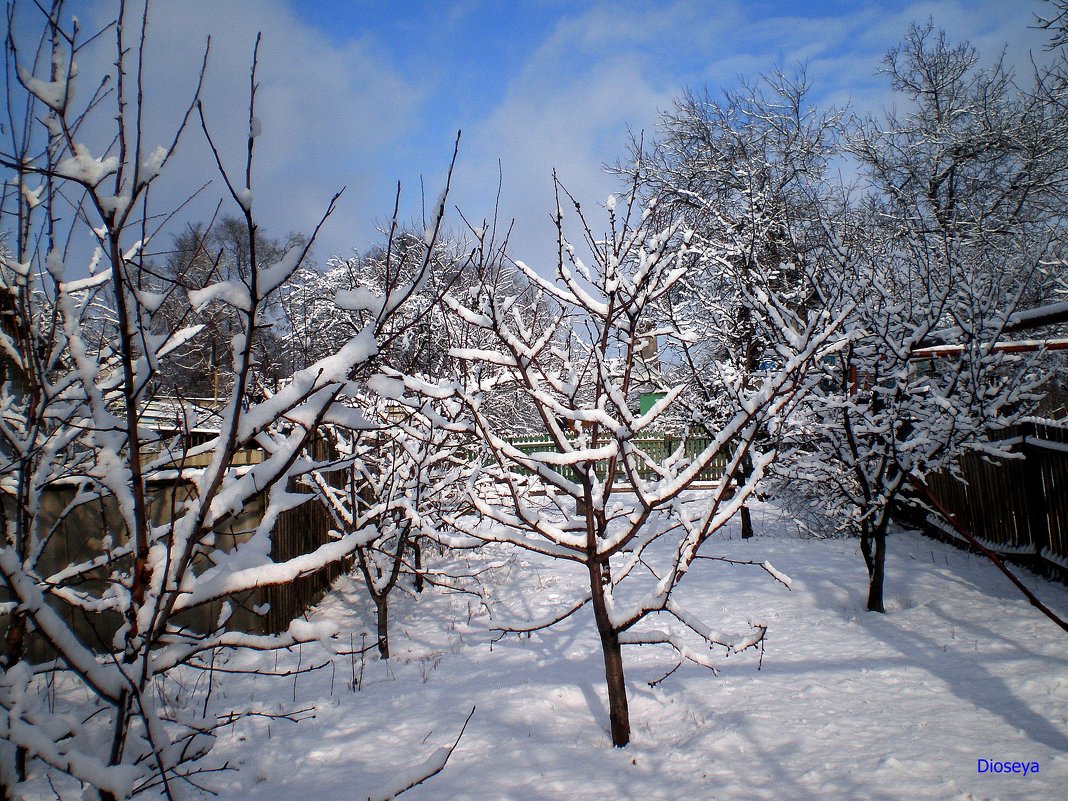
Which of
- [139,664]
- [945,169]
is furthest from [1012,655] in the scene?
[945,169]

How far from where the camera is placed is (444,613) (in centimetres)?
645

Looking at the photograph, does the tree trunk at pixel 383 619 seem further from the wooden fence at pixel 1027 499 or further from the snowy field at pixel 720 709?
the wooden fence at pixel 1027 499

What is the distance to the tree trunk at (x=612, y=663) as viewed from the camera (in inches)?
129

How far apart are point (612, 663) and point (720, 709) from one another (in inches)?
37.8

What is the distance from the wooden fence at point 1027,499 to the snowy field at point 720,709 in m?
0.37

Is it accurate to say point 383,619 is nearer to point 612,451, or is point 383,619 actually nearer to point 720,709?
point 720,709

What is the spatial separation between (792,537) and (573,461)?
736 cm

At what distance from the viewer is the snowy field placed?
3004 mm

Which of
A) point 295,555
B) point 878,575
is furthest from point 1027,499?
point 295,555

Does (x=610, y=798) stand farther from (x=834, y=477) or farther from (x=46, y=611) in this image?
(x=834, y=477)

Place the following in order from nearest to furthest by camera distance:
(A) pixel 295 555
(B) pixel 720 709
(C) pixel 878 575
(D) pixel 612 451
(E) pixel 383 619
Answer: (D) pixel 612 451 < (B) pixel 720 709 < (E) pixel 383 619 < (C) pixel 878 575 < (A) pixel 295 555

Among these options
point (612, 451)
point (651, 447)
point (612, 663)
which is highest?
point (651, 447)

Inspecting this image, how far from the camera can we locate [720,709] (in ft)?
12.5

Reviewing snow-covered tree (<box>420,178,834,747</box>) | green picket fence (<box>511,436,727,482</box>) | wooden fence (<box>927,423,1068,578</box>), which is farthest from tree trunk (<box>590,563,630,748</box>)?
green picket fence (<box>511,436,727,482</box>)
